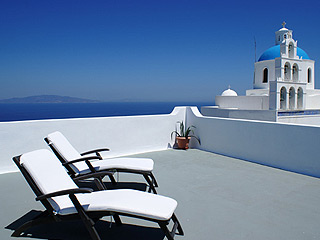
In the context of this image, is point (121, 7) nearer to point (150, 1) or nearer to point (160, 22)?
point (150, 1)

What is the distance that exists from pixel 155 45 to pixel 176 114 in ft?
103

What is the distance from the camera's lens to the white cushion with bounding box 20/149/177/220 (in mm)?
2586

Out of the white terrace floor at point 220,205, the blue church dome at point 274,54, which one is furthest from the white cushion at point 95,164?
Result: the blue church dome at point 274,54

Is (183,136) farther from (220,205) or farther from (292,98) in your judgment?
(292,98)

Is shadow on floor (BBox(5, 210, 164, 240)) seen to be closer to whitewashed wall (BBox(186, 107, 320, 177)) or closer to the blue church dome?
whitewashed wall (BBox(186, 107, 320, 177))

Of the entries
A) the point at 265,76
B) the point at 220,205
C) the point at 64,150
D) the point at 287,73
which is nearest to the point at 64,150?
the point at 64,150

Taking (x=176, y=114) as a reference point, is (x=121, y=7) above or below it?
above

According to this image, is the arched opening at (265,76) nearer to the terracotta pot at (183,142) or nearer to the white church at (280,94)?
the white church at (280,94)

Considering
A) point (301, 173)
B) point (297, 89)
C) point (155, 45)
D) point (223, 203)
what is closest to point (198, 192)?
point (223, 203)

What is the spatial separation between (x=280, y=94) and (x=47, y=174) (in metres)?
24.1

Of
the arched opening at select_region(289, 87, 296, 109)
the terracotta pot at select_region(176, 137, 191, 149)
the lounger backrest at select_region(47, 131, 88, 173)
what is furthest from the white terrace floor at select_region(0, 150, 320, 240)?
the arched opening at select_region(289, 87, 296, 109)

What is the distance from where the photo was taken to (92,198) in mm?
2924

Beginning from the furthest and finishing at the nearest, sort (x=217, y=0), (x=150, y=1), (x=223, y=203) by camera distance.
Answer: (x=150, y=1) < (x=217, y=0) < (x=223, y=203)

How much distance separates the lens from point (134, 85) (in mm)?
42750
